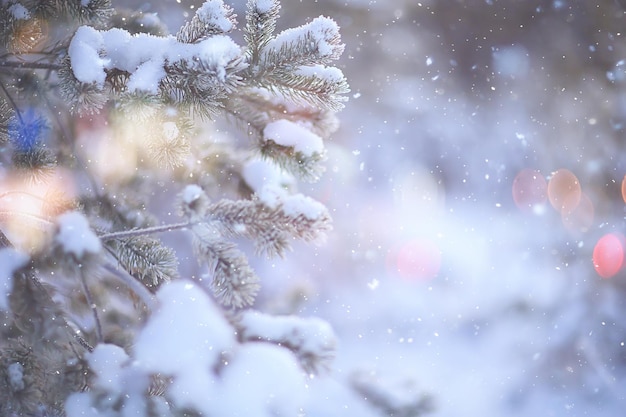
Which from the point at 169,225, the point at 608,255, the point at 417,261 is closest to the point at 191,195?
the point at 169,225

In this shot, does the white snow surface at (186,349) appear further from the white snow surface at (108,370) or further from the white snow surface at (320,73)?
the white snow surface at (320,73)

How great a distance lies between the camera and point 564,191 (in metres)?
5.76

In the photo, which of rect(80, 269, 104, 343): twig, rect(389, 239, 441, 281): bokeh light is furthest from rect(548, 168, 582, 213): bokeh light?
rect(80, 269, 104, 343): twig

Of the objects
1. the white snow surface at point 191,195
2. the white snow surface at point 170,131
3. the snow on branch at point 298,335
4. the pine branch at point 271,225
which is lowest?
the snow on branch at point 298,335

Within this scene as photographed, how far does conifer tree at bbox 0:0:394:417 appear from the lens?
3.59 feet

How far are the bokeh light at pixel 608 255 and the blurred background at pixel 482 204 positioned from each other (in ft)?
0.05

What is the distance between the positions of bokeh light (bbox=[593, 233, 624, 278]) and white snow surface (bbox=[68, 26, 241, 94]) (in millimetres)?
5603

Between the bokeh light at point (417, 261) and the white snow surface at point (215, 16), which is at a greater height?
the bokeh light at point (417, 261)

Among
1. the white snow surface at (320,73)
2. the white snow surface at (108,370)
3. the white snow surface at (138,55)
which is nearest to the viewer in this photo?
the white snow surface at (138,55)

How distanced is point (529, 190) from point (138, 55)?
5465 mm

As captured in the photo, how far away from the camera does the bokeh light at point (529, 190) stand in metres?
5.87

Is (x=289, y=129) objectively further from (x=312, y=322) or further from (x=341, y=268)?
(x=341, y=268)

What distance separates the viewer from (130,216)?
185 centimetres

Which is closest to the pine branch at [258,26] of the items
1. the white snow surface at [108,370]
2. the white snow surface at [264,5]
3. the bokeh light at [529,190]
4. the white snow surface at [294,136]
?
the white snow surface at [264,5]
